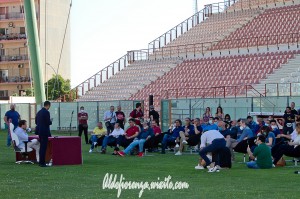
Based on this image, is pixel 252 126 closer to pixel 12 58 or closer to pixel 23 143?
pixel 23 143

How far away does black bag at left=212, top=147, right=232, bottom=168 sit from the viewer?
67.4 feet

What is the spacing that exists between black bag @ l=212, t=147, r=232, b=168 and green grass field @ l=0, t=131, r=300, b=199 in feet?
0.91

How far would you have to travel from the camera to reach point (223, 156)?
20.8m

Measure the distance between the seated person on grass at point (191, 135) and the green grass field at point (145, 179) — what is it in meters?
2.55

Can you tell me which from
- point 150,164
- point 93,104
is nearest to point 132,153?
Answer: point 150,164

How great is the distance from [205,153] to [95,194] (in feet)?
19.7

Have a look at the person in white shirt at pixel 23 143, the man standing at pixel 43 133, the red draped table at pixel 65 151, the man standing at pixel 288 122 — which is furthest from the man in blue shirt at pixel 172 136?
the man standing at pixel 43 133

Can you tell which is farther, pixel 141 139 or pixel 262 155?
pixel 141 139

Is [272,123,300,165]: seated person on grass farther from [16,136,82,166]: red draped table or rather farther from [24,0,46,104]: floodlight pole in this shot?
[24,0,46,104]: floodlight pole

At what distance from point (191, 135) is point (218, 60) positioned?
27.9 metres

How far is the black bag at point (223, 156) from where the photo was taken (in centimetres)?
2055

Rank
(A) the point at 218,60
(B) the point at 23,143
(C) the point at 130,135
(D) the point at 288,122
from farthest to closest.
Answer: (A) the point at 218,60 < (C) the point at 130,135 < (D) the point at 288,122 < (B) the point at 23,143

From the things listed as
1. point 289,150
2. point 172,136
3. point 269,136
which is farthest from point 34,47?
point 289,150

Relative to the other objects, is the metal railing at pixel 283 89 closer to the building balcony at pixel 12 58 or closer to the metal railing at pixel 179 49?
the metal railing at pixel 179 49
